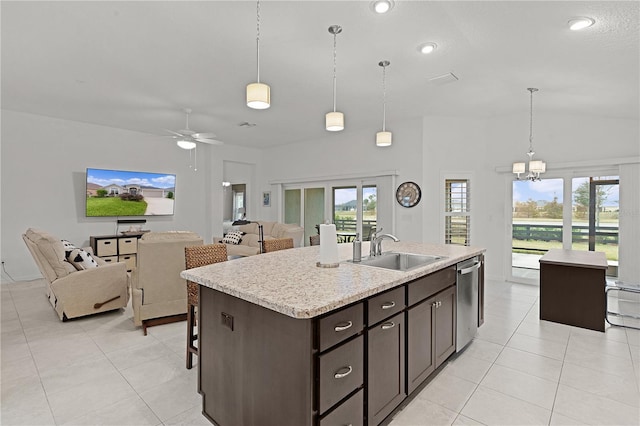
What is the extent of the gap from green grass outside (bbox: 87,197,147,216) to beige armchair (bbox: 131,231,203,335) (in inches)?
143

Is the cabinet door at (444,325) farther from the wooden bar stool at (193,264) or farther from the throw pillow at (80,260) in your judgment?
the throw pillow at (80,260)

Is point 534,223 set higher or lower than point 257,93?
lower

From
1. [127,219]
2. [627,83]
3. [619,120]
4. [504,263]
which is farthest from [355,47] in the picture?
[127,219]

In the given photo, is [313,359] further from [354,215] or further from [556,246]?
[354,215]

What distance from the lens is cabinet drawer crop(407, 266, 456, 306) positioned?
2131mm

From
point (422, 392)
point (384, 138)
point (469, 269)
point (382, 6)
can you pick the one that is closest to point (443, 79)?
point (384, 138)

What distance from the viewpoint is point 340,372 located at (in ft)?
5.12

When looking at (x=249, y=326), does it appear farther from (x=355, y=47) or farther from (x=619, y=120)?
(x=619, y=120)

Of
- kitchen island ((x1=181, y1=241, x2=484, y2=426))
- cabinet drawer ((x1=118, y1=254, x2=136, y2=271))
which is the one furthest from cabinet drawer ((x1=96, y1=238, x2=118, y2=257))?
kitchen island ((x1=181, y1=241, x2=484, y2=426))

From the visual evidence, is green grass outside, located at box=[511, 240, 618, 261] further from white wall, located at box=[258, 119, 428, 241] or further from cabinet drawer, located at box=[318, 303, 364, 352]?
cabinet drawer, located at box=[318, 303, 364, 352]

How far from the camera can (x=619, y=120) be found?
186 inches

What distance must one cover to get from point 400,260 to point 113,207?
6052 millimetres

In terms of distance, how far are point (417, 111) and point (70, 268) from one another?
17.5ft

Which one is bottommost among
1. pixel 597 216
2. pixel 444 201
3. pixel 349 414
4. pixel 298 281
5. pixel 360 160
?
pixel 349 414
